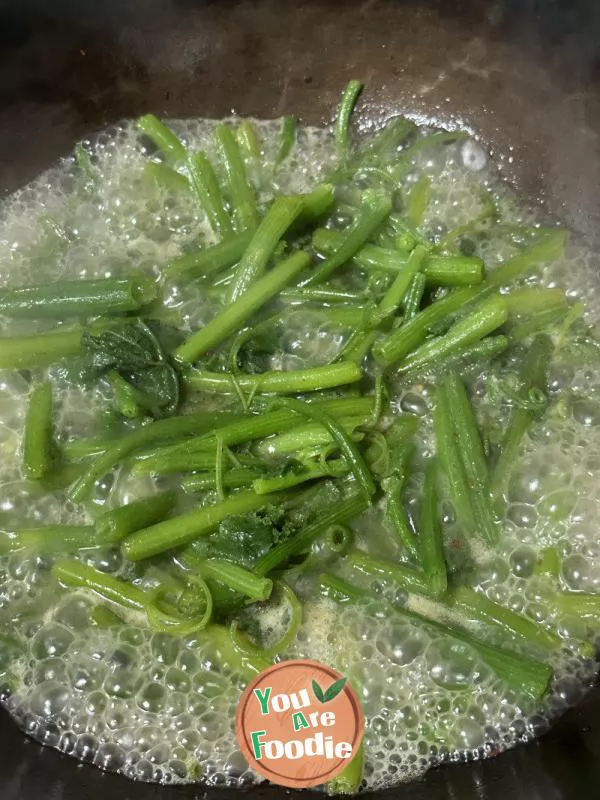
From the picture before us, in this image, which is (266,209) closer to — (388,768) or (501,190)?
(501,190)

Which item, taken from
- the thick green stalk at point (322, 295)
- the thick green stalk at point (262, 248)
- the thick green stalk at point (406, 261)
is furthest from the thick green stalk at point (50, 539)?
the thick green stalk at point (406, 261)

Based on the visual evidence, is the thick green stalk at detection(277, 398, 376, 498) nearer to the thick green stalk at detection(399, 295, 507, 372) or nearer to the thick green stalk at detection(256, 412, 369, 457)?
the thick green stalk at detection(256, 412, 369, 457)

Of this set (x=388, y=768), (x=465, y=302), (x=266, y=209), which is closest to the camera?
(x=388, y=768)

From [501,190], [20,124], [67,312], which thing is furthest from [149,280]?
[501,190]

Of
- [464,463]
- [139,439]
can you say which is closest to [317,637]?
[464,463]

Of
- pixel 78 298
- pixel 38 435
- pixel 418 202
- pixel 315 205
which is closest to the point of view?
pixel 38 435

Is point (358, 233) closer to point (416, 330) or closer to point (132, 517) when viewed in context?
point (416, 330)
